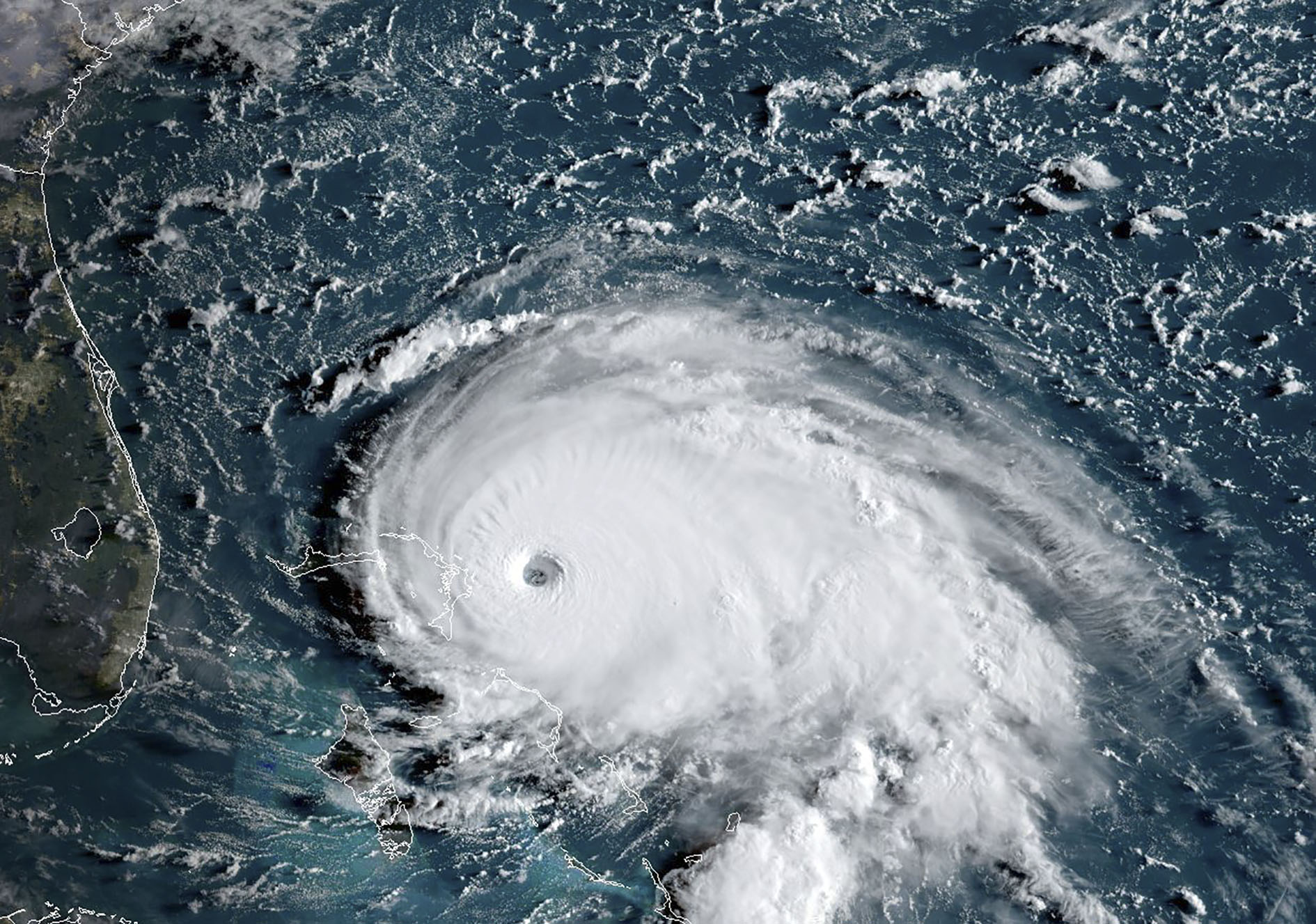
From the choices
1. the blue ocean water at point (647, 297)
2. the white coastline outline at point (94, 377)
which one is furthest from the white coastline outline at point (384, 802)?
the white coastline outline at point (94, 377)

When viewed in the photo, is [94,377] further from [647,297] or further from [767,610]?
[767,610]

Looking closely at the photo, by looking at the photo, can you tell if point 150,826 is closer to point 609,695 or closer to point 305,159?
point 609,695

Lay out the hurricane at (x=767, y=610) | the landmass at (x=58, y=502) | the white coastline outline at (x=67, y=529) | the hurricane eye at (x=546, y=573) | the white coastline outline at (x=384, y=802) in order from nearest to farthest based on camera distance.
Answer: the hurricane at (x=767, y=610), the white coastline outline at (x=384, y=802), the hurricane eye at (x=546, y=573), the landmass at (x=58, y=502), the white coastline outline at (x=67, y=529)

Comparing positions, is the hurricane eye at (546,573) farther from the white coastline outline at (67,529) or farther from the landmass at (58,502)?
the white coastline outline at (67,529)

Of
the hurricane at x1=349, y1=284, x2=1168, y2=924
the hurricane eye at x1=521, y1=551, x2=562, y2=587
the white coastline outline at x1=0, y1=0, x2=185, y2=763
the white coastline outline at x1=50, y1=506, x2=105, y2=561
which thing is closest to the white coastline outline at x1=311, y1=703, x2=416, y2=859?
the hurricane at x1=349, y1=284, x2=1168, y2=924

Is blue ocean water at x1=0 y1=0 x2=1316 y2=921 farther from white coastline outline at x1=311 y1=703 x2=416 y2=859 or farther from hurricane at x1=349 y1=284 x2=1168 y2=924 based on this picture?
hurricane at x1=349 y1=284 x2=1168 y2=924

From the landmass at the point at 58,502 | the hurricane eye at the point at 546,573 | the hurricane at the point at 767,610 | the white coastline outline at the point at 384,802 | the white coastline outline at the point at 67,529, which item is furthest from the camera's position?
the white coastline outline at the point at 67,529

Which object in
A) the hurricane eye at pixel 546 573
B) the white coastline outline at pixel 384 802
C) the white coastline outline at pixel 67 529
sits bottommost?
the white coastline outline at pixel 384 802

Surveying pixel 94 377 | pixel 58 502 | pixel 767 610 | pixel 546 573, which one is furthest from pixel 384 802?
pixel 94 377
